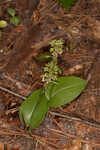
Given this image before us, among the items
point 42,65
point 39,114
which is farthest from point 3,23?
point 39,114

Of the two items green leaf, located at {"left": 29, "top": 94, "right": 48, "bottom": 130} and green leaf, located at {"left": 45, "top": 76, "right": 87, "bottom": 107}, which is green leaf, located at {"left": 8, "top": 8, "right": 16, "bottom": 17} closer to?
green leaf, located at {"left": 45, "top": 76, "right": 87, "bottom": 107}

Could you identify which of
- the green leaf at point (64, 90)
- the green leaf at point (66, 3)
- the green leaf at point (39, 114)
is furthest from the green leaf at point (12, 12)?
the green leaf at point (39, 114)

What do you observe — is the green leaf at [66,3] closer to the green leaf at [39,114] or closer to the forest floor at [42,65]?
A: the forest floor at [42,65]

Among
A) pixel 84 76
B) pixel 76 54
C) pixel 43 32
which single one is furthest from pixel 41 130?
pixel 43 32

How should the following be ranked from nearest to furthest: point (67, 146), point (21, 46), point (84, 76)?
point (67, 146), point (84, 76), point (21, 46)

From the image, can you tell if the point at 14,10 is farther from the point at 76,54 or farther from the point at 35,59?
the point at 76,54

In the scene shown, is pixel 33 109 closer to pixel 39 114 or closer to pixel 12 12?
pixel 39 114
